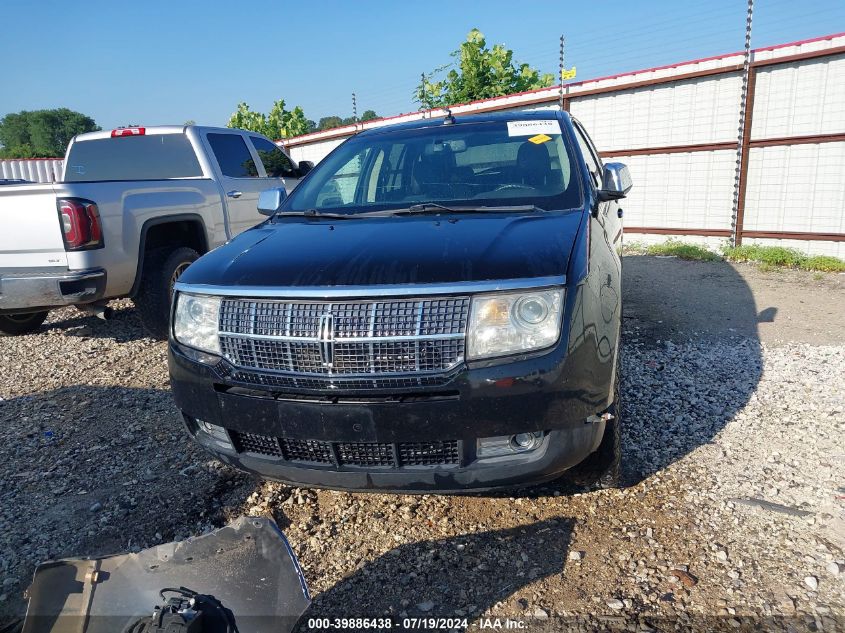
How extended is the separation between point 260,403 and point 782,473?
2.56 m

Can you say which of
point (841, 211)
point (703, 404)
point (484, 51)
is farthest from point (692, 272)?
point (484, 51)

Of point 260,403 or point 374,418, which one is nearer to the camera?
point 374,418

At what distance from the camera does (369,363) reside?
216 cm

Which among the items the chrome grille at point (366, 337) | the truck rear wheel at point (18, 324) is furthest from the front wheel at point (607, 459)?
the truck rear wheel at point (18, 324)

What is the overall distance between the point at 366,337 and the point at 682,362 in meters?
3.37

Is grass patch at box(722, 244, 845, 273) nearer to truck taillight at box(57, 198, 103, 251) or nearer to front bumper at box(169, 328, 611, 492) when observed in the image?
front bumper at box(169, 328, 611, 492)

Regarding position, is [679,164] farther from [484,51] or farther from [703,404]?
[484,51]

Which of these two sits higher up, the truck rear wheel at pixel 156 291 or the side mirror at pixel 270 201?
the side mirror at pixel 270 201

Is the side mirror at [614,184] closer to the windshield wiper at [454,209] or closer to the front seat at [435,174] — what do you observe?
the windshield wiper at [454,209]

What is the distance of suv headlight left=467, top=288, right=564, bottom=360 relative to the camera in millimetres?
2131

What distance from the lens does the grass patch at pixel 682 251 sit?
9.48 meters

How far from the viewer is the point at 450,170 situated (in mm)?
3447

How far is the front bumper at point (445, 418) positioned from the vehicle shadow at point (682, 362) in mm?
1012

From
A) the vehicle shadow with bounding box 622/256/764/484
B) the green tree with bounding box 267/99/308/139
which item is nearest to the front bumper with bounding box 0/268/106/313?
the vehicle shadow with bounding box 622/256/764/484
